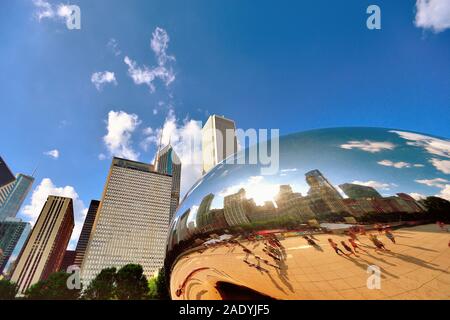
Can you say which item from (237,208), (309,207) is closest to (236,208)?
(237,208)

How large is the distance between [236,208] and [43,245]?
17048 cm

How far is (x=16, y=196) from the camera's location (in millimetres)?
171375

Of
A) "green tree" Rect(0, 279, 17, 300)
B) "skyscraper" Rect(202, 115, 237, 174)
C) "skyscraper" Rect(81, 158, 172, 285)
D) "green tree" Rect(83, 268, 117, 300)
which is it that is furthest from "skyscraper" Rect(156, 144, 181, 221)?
"green tree" Rect(83, 268, 117, 300)

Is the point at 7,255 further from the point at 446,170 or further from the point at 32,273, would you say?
the point at 446,170

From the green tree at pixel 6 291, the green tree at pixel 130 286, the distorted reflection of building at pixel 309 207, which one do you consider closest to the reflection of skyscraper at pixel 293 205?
the distorted reflection of building at pixel 309 207

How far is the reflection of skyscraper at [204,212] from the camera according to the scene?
2.39 meters

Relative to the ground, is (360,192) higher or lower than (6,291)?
higher

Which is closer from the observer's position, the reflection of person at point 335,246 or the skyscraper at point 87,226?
the reflection of person at point 335,246

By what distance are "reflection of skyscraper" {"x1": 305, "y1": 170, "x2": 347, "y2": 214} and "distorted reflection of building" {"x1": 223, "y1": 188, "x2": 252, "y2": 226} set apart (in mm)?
565

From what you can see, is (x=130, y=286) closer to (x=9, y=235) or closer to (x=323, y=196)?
(x=323, y=196)

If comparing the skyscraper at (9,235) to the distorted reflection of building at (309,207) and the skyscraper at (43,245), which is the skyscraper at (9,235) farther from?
the distorted reflection of building at (309,207)

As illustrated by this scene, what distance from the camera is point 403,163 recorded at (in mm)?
1880

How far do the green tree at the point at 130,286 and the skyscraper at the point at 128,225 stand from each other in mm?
70380

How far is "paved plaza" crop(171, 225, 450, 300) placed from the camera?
1680mm
